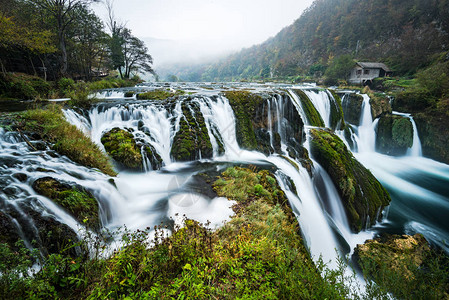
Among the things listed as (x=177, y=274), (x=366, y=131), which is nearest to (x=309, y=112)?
(x=366, y=131)

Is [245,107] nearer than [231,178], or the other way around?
[231,178]

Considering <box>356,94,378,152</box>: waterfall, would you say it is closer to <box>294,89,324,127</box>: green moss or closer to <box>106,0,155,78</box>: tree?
<box>294,89,324,127</box>: green moss

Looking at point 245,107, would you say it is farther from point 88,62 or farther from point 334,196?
point 88,62

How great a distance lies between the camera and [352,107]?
20.1 metres

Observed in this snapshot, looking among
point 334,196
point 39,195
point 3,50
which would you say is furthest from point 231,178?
point 3,50

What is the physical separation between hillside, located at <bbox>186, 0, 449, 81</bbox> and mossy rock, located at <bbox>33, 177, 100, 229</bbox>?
148ft

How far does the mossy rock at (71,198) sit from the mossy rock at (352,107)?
24306mm

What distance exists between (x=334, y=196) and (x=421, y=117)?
17.7m

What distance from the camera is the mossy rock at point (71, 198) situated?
3.43 meters

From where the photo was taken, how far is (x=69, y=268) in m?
2.22

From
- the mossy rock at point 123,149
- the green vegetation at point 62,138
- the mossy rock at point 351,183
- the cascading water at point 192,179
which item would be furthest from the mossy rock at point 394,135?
the green vegetation at point 62,138

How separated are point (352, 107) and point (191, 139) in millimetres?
20410

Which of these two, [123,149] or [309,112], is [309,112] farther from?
[123,149]

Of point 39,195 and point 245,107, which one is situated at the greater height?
point 245,107
